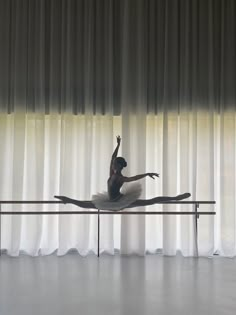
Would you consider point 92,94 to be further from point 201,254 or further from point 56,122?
point 201,254

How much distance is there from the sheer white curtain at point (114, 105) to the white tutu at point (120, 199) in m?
0.40

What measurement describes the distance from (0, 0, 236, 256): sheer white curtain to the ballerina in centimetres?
45

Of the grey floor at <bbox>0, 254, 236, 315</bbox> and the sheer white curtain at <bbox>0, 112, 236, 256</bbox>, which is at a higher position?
the sheer white curtain at <bbox>0, 112, 236, 256</bbox>

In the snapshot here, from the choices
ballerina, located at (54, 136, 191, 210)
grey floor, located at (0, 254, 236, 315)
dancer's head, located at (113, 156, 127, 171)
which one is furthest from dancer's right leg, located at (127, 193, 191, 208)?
grey floor, located at (0, 254, 236, 315)

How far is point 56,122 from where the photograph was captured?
5.73 metres

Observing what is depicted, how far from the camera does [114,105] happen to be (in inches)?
227

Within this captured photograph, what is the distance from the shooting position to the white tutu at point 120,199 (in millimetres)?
5105

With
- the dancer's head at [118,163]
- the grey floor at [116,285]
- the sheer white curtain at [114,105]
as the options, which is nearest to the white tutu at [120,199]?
the dancer's head at [118,163]

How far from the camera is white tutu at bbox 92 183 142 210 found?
511 cm

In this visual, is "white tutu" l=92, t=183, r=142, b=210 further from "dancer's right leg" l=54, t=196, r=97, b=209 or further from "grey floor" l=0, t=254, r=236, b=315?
"grey floor" l=0, t=254, r=236, b=315

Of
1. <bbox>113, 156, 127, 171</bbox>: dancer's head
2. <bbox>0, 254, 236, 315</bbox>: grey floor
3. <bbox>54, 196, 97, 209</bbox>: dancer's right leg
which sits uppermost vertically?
<bbox>113, 156, 127, 171</bbox>: dancer's head

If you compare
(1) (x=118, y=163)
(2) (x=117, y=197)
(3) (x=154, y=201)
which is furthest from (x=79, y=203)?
(3) (x=154, y=201)

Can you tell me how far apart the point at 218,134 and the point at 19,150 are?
8.59 feet

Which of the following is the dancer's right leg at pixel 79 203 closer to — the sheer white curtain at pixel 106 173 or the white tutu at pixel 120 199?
the white tutu at pixel 120 199
